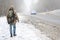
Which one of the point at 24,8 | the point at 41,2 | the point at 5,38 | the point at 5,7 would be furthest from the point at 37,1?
the point at 5,38

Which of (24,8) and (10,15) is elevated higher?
(10,15)

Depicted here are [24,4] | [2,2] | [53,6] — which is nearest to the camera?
[2,2]

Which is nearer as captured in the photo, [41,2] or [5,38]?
[5,38]

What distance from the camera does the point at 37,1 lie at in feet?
275

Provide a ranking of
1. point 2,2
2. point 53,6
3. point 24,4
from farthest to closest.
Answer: point 24,4
point 53,6
point 2,2

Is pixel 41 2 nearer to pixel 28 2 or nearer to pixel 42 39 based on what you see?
pixel 28 2

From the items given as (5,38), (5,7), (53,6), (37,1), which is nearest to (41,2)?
(37,1)

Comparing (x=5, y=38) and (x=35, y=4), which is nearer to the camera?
(x=5, y=38)

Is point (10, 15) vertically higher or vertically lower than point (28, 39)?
higher

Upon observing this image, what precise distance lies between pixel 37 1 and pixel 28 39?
73206mm

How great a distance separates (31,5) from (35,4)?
1.77 meters

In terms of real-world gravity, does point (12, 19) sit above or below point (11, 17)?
below

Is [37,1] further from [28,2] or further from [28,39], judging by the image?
[28,39]

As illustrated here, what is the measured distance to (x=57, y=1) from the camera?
2975 inches
